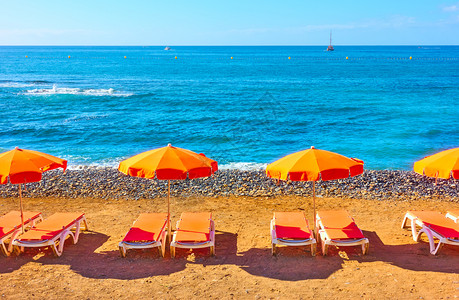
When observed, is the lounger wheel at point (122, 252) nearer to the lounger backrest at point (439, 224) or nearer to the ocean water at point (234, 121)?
the lounger backrest at point (439, 224)

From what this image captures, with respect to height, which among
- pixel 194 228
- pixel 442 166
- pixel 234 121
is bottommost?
pixel 234 121

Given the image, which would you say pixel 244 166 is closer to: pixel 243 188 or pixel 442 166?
pixel 243 188

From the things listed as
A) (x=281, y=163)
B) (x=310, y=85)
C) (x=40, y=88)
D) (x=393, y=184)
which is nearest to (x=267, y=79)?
(x=310, y=85)

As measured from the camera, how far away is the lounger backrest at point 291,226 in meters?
8.46

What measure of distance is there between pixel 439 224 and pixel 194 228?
580 centimetres

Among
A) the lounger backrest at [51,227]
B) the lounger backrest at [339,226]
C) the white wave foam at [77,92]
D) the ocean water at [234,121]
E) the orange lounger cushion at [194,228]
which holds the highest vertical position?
the white wave foam at [77,92]

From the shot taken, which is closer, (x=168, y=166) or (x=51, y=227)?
(x=168, y=166)

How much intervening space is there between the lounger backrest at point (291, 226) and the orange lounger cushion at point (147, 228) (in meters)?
2.76

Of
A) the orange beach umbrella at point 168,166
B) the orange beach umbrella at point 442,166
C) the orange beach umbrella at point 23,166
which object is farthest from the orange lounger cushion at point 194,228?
the orange beach umbrella at point 442,166

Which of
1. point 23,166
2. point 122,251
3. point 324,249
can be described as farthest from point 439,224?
point 23,166

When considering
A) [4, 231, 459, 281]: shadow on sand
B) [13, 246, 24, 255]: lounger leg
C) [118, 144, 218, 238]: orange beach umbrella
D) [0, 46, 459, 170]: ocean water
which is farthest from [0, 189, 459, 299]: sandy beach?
[0, 46, 459, 170]: ocean water

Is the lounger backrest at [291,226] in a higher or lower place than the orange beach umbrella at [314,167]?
lower

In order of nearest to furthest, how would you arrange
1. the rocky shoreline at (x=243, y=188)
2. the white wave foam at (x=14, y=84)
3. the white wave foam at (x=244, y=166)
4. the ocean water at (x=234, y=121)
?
the rocky shoreline at (x=243, y=188), the white wave foam at (x=244, y=166), the ocean water at (x=234, y=121), the white wave foam at (x=14, y=84)

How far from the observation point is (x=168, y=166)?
7.94m
